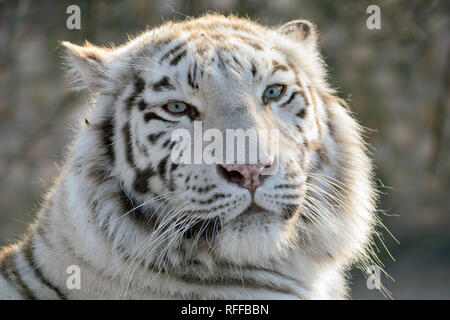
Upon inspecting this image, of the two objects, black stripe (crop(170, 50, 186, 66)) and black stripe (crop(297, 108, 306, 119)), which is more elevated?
black stripe (crop(170, 50, 186, 66))

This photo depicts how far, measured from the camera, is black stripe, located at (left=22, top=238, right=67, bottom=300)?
257cm

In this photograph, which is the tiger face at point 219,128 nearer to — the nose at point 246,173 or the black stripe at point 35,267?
the nose at point 246,173

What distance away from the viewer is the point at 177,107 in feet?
8.32

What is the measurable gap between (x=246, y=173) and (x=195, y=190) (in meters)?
0.22

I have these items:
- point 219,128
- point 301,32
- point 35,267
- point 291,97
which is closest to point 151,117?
point 219,128

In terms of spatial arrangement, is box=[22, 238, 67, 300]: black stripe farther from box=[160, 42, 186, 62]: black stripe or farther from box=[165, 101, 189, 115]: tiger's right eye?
box=[160, 42, 186, 62]: black stripe

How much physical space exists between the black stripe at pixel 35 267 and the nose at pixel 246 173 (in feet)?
2.71

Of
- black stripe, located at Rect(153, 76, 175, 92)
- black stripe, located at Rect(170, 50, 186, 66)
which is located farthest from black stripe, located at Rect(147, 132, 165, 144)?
black stripe, located at Rect(170, 50, 186, 66)

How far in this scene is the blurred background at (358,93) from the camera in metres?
6.13

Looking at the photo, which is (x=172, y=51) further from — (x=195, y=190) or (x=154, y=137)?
(x=195, y=190)

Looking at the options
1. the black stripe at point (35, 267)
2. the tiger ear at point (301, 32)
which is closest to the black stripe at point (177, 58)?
the tiger ear at point (301, 32)
